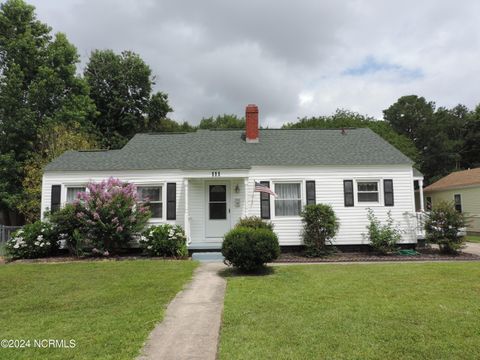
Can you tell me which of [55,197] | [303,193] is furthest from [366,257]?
[55,197]

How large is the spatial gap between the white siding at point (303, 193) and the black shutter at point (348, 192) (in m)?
0.12

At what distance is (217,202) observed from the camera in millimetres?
13461

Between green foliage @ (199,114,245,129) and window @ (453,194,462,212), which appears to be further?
green foliage @ (199,114,245,129)

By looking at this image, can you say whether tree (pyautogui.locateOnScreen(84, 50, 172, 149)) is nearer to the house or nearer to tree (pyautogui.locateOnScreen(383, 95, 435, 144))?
the house

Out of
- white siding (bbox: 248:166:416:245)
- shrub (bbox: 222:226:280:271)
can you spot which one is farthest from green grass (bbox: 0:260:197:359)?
white siding (bbox: 248:166:416:245)

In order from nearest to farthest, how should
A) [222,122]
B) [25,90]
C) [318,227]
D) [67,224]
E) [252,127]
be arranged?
[67,224] < [318,227] < [252,127] < [25,90] < [222,122]

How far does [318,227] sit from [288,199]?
1675 mm

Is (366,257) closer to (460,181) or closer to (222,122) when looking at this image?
(460,181)

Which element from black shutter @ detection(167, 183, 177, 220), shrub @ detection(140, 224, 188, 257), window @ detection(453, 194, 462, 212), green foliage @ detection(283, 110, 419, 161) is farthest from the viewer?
green foliage @ detection(283, 110, 419, 161)

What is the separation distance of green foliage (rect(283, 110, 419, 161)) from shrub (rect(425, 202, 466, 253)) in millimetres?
20608

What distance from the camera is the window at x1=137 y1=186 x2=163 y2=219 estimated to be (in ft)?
43.4

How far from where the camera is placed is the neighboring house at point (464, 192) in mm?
22078

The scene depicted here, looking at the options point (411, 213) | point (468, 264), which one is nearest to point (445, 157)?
point (411, 213)

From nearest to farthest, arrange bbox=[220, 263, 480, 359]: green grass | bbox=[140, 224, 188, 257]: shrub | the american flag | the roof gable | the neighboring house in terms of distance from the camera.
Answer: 1. bbox=[220, 263, 480, 359]: green grass
2. bbox=[140, 224, 188, 257]: shrub
3. the american flag
4. the neighboring house
5. the roof gable
